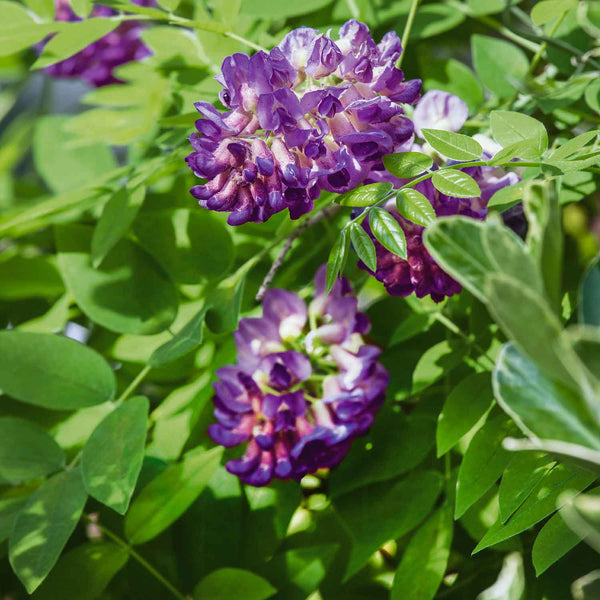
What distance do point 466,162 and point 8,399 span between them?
0.44 meters

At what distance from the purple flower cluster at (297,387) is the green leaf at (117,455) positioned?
57mm

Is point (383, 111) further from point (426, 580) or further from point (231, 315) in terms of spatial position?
point (426, 580)

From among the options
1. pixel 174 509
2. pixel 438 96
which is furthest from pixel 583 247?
pixel 174 509

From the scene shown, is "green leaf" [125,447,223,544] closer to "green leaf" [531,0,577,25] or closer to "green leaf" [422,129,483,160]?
"green leaf" [422,129,483,160]

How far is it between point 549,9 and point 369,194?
20 cm

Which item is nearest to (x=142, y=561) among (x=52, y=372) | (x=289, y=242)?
(x=52, y=372)

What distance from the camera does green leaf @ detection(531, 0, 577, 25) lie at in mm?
502

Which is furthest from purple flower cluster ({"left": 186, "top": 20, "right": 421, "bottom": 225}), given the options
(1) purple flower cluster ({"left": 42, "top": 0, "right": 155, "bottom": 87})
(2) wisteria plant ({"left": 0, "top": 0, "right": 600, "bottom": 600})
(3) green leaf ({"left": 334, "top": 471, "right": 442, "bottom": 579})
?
→ (1) purple flower cluster ({"left": 42, "top": 0, "right": 155, "bottom": 87})

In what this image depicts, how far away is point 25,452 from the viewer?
21.5 inches

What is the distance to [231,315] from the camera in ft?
1.72

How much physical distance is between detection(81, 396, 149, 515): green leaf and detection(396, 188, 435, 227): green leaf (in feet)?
0.74

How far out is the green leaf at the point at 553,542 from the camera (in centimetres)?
39

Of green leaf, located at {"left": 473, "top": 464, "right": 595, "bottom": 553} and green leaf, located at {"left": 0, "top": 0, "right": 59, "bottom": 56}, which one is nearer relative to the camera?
green leaf, located at {"left": 473, "top": 464, "right": 595, "bottom": 553}

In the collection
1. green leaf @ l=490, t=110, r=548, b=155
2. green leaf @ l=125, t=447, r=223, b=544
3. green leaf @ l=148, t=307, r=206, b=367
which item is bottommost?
green leaf @ l=125, t=447, r=223, b=544
